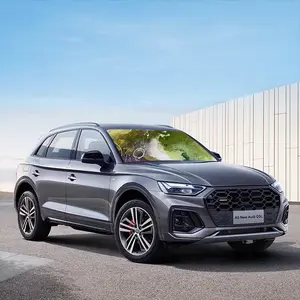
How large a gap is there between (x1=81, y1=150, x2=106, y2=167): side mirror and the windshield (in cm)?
29

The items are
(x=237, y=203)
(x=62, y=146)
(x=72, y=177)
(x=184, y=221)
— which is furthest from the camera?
(x=62, y=146)

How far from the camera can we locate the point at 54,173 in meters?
10.1

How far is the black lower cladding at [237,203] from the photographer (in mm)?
7906

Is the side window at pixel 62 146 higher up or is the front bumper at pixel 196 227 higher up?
the side window at pixel 62 146

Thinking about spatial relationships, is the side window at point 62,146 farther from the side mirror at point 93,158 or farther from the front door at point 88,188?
the side mirror at point 93,158

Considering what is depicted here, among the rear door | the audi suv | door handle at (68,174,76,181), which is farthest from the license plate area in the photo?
the rear door

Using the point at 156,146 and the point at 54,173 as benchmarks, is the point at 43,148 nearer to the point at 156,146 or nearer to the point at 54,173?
the point at 54,173

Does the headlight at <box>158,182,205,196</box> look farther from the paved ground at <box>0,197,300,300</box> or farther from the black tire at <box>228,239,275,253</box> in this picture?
the black tire at <box>228,239,275,253</box>

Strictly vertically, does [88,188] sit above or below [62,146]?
below

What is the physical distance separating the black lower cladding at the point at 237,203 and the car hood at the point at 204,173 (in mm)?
101

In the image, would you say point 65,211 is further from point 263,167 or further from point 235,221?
A: point 263,167

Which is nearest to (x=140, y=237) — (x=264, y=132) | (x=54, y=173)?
(x=54, y=173)

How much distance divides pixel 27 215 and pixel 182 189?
147 inches

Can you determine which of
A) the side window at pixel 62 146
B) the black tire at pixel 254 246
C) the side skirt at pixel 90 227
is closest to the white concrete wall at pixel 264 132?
the side window at pixel 62 146
